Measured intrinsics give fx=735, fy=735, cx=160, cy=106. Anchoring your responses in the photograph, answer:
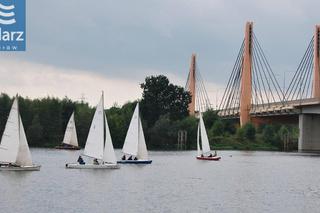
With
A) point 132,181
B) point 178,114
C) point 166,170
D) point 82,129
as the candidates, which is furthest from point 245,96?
point 132,181

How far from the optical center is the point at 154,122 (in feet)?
452

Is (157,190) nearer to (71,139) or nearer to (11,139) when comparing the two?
(11,139)

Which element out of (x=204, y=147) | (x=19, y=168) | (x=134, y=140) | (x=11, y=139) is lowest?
(x=19, y=168)

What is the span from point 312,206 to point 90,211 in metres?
13.6

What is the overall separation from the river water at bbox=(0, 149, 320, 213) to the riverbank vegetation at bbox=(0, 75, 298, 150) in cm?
5487

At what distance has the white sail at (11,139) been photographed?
56.6 m

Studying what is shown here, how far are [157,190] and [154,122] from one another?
289 ft

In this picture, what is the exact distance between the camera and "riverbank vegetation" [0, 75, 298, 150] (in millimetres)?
126250

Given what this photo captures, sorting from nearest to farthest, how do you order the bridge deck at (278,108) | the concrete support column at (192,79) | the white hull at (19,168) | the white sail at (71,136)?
the white hull at (19,168) → the white sail at (71,136) → the bridge deck at (278,108) → the concrete support column at (192,79)

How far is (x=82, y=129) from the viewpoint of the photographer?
125750 millimetres

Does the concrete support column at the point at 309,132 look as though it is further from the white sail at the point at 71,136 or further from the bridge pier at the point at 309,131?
the white sail at the point at 71,136

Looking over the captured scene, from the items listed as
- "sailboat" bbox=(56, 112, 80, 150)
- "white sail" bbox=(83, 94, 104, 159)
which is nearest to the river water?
"white sail" bbox=(83, 94, 104, 159)

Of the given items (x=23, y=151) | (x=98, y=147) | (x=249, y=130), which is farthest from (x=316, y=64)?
(x=23, y=151)

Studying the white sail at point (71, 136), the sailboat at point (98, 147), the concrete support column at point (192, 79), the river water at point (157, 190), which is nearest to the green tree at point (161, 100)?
the concrete support column at point (192, 79)
